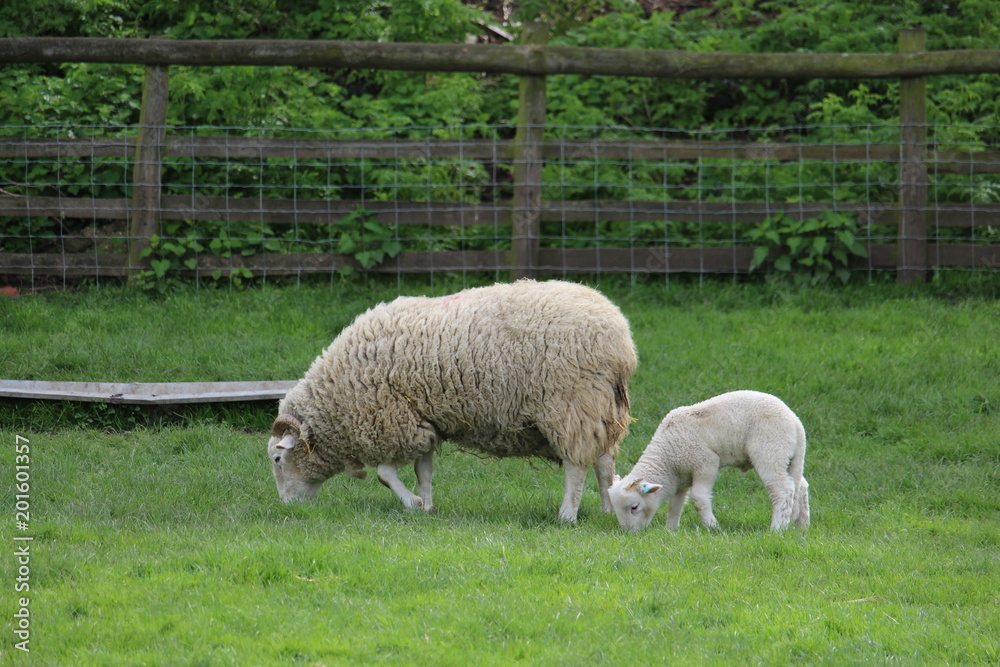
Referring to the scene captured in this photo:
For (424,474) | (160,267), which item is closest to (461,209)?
(160,267)

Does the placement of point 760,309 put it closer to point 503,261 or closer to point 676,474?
point 503,261

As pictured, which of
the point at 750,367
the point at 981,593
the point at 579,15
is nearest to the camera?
the point at 981,593

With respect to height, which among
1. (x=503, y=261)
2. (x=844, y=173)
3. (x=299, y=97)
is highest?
(x=299, y=97)

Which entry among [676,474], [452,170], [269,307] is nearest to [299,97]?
[452,170]

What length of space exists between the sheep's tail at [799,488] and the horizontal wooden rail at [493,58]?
5279mm

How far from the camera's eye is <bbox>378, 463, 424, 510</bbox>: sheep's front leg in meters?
6.50

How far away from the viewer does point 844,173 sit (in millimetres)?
10742

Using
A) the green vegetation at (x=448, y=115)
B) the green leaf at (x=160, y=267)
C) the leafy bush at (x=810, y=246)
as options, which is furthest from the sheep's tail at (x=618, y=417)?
the green leaf at (x=160, y=267)

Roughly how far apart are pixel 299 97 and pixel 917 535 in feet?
26.9

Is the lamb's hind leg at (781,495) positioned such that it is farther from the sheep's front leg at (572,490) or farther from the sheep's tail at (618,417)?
the sheep's front leg at (572,490)

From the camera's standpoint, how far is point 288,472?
6.71 meters

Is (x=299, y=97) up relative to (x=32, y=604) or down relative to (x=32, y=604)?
up

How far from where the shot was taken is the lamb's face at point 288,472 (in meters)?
6.61

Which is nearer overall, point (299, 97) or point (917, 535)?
point (917, 535)
